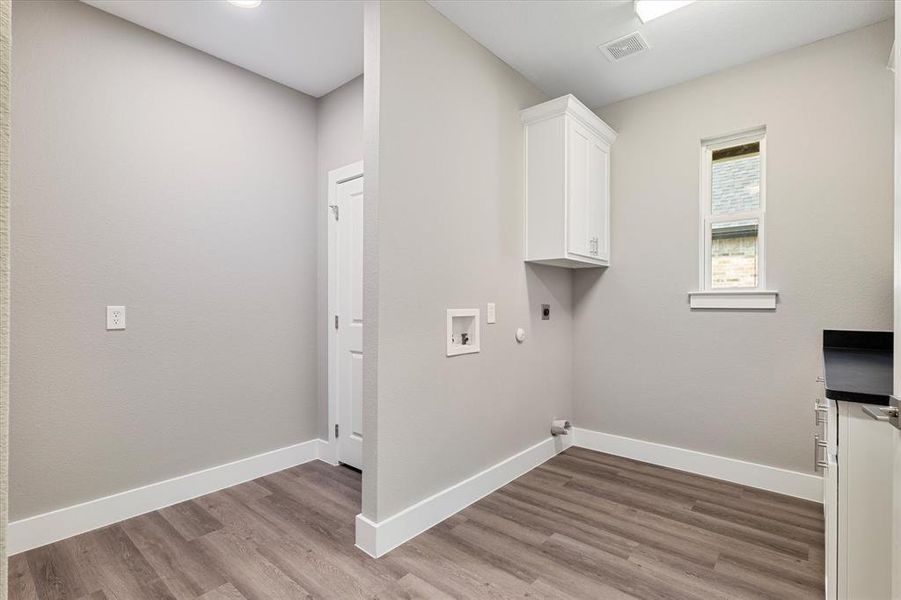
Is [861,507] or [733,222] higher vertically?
[733,222]

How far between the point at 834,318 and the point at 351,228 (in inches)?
126

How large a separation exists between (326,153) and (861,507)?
3.50m

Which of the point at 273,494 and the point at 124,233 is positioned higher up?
the point at 124,233

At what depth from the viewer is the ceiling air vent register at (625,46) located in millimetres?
2678

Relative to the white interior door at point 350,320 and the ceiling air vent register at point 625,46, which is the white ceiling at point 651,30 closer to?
the ceiling air vent register at point 625,46

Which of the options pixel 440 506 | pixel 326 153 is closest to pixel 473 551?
pixel 440 506

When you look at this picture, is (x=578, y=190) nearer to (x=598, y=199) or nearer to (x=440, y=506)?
(x=598, y=199)

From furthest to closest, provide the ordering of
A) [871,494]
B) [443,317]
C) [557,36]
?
[557,36] < [443,317] < [871,494]

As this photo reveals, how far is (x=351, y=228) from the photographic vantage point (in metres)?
3.24

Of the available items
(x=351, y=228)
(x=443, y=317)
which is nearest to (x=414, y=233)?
(x=443, y=317)

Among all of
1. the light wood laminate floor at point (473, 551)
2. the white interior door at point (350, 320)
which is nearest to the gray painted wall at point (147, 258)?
the white interior door at point (350, 320)

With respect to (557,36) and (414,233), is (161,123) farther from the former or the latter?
(557,36)

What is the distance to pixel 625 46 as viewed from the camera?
2.76 meters

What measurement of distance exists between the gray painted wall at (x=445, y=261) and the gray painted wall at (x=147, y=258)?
4.41 ft
